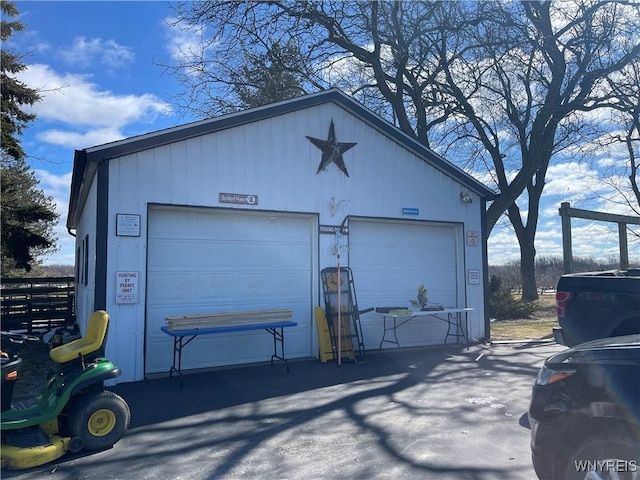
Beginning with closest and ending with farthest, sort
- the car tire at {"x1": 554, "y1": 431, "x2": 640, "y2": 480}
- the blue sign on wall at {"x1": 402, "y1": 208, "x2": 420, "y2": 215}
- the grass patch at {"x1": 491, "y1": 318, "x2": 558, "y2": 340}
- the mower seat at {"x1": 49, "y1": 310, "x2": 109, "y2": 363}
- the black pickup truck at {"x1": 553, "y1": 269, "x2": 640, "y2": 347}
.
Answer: the car tire at {"x1": 554, "y1": 431, "x2": 640, "y2": 480} → the mower seat at {"x1": 49, "y1": 310, "x2": 109, "y2": 363} → the black pickup truck at {"x1": 553, "y1": 269, "x2": 640, "y2": 347} → the blue sign on wall at {"x1": 402, "y1": 208, "x2": 420, "y2": 215} → the grass patch at {"x1": 491, "y1": 318, "x2": 558, "y2": 340}

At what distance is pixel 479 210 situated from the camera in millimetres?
11305

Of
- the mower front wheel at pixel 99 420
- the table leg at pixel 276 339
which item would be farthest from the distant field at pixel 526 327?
the mower front wheel at pixel 99 420

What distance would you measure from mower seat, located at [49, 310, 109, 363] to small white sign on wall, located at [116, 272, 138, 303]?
8.04 ft

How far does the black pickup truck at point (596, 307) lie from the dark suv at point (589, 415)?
3.43 m

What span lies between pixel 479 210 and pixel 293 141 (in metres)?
4.61

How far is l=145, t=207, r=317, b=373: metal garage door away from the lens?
8.18 metres

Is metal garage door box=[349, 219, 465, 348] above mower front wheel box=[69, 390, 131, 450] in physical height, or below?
above

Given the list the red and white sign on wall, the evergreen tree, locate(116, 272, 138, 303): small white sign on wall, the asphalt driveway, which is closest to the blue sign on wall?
the red and white sign on wall

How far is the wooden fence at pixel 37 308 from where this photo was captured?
1546 centimetres

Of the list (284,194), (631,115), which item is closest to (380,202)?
(284,194)

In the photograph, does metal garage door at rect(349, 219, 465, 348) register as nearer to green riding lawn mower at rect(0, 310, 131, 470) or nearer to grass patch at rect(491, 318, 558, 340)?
grass patch at rect(491, 318, 558, 340)

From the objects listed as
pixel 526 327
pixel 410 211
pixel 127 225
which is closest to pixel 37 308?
pixel 127 225

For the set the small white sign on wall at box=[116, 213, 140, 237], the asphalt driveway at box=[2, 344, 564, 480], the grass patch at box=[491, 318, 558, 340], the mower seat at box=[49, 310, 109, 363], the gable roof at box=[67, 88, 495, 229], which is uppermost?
the gable roof at box=[67, 88, 495, 229]

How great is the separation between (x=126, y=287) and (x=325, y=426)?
3.91m
